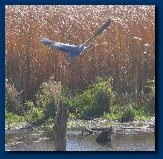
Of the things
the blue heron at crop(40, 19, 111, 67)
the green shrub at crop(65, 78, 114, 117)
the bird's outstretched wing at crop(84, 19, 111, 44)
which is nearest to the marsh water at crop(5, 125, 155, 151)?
the green shrub at crop(65, 78, 114, 117)

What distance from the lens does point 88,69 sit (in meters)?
7.54

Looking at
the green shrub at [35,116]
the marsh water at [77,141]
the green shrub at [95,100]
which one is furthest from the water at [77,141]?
the green shrub at [95,100]

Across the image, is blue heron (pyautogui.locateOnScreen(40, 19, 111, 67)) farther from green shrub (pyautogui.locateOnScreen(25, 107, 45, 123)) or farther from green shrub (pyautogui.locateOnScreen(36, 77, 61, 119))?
green shrub (pyautogui.locateOnScreen(25, 107, 45, 123))

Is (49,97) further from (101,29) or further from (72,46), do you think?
(101,29)

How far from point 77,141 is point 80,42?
0.88 m

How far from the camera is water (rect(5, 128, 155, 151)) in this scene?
7277 millimetres

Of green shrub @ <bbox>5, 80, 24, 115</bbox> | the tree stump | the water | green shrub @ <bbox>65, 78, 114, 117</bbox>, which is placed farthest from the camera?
green shrub @ <bbox>65, 78, 114, 117</bbox>

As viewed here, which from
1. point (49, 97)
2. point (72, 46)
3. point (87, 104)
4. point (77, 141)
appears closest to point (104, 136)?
point (77, 141)

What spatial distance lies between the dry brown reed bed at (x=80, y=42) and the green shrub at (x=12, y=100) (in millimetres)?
68

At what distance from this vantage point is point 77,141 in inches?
288

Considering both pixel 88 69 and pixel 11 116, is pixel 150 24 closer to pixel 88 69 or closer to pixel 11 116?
pixel 88 69

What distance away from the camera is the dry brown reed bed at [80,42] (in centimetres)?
739

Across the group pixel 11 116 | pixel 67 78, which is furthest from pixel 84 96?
pixel 11 116

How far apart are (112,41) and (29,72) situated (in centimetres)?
80
